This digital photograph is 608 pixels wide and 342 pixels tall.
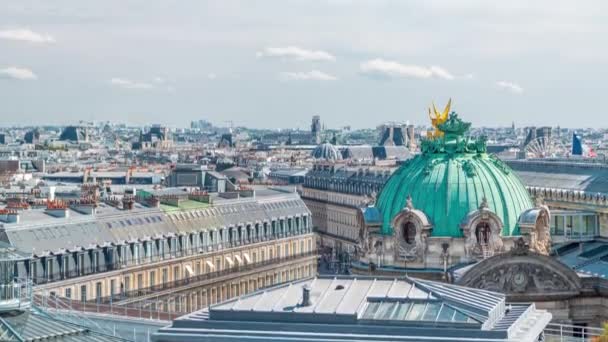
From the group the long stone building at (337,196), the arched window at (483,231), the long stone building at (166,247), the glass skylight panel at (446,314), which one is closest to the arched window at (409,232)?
the arched window at (483,231)

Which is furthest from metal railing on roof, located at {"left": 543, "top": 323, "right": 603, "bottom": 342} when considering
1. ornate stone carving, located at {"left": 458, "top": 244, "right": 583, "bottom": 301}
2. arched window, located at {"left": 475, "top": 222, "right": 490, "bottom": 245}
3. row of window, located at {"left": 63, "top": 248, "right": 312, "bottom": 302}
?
row of window, located at {"left": 63, "top": 248, "right": 312, "bottom": 302}

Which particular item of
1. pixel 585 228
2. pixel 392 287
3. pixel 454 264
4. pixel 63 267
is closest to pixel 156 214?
pixel 63 267

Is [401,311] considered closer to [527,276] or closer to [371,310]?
[371,310]

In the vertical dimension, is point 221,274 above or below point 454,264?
below

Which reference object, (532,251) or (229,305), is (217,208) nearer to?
(532,251)

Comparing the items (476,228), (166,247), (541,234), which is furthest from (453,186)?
(166,247)

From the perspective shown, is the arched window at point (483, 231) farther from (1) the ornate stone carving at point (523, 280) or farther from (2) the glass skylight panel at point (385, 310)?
(2) the glass skylight panel at point (385, 310)
